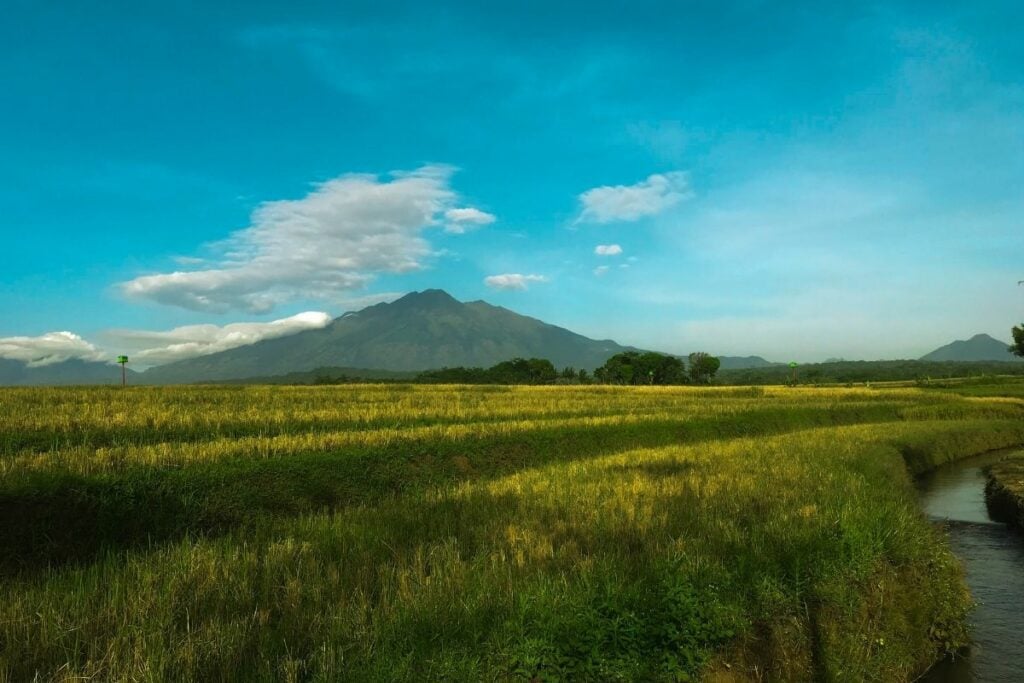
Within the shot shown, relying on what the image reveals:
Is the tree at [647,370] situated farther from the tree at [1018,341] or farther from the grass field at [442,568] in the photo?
the grass field at [442,568]

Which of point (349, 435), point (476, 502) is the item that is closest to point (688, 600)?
point (476, 502)

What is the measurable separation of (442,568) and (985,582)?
10.5 meters

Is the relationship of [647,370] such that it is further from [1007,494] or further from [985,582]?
[985,582]

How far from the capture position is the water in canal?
7914 mm

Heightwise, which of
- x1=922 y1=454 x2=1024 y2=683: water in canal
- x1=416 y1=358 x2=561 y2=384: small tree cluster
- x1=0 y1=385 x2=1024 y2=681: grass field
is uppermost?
x1=416 y1=358 x2=561 y2=384: small tree cluster

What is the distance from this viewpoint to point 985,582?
35.8 feet

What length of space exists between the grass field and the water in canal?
1.37 ft

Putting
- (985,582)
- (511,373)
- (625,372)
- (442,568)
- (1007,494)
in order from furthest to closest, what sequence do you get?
(511,373)
(625,372)
(1007,494)
(985,582)
(442,568)

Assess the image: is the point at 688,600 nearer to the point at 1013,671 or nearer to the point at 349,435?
the point at 1013,671

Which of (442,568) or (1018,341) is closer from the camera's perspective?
(442,568)

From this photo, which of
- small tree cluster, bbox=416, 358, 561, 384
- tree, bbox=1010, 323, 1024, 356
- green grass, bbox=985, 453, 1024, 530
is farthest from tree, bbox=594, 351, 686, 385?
green grass, bbox=985, 453, 1024, 530

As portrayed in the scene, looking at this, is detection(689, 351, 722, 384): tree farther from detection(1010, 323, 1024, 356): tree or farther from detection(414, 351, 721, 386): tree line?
detection(1010, 323, 1024, 356): tree

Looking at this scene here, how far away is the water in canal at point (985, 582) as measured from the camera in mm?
7914

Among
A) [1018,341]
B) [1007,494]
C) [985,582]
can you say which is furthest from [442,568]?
[1018,341]
